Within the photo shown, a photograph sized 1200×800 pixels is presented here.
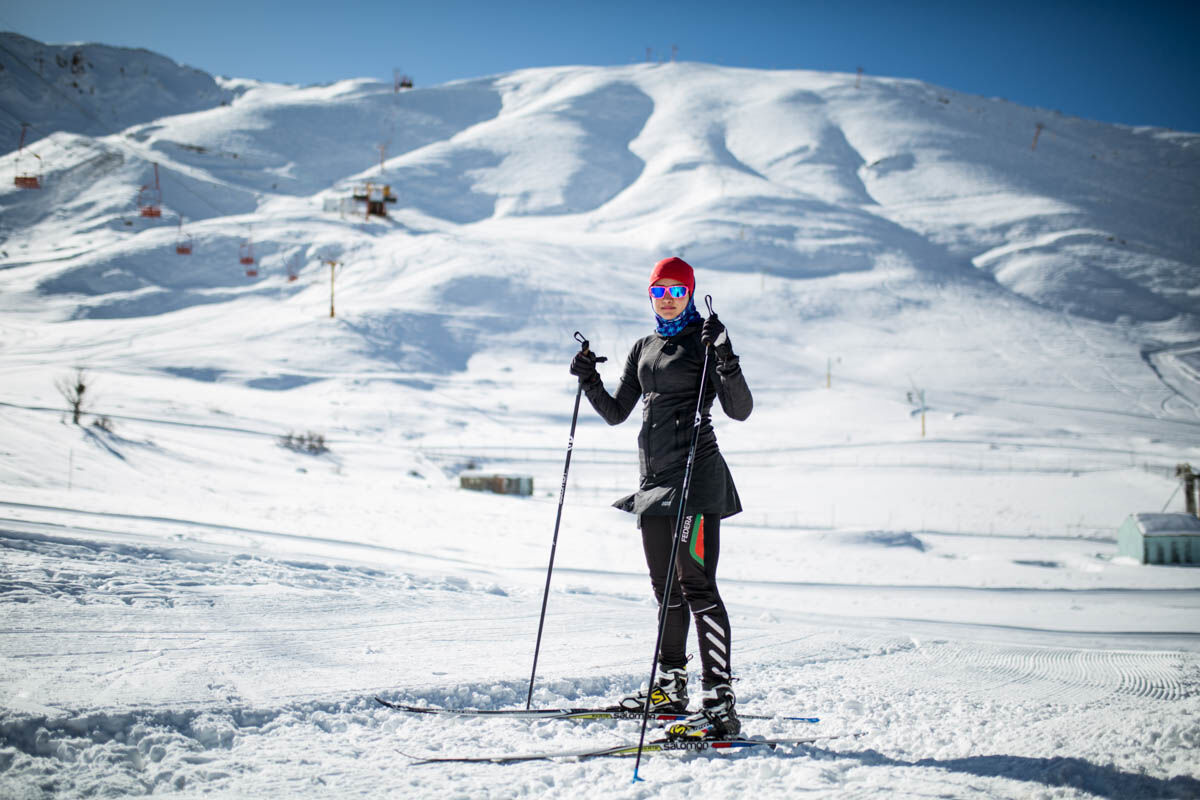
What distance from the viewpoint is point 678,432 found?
3633 millimetres

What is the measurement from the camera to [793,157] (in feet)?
282

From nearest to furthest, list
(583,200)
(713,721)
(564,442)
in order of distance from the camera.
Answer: (713,721) → (564,442) → (583,200)

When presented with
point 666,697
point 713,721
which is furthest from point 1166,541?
point 713,721

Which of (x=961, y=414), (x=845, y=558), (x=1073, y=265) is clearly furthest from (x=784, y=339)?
(x=845, y=558)

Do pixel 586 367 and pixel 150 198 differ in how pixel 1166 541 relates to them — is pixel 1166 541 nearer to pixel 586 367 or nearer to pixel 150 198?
pixel 586 367

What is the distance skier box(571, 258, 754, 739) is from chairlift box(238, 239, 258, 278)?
188 ft

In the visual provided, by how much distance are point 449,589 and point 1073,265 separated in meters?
67.4

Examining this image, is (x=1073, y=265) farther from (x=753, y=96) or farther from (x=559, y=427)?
(x=753, y=96)

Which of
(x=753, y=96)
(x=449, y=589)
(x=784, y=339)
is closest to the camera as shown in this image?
(x=449, y=589)

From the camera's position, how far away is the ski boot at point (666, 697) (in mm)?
3639

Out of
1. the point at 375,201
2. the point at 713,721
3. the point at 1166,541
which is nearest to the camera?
the point at 713,721

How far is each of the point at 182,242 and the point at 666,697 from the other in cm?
6447

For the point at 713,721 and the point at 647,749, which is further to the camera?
the point at 713,721

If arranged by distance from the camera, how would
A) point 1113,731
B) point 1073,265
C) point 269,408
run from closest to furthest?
point 1113,731 < point 269,408 < point 1073,265
